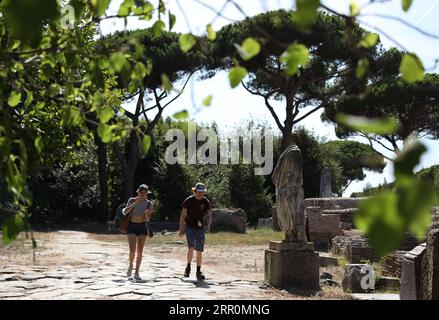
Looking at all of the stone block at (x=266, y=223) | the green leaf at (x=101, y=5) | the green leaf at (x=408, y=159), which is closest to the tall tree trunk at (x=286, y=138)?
the stone block at (x=266, y=223)

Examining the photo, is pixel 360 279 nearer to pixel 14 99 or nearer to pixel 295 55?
pixel 14 99

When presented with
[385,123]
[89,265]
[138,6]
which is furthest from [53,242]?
[385,123]

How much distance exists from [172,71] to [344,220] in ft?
41.5

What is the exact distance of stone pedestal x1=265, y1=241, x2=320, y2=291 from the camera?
8109 mm

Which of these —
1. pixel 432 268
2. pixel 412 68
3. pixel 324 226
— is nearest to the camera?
pixel 412 68

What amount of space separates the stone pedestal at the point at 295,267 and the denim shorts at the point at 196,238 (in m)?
1.12

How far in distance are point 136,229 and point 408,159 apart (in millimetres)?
7606

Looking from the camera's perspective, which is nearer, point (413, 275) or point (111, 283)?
point (413, 275)

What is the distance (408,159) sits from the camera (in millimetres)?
1100

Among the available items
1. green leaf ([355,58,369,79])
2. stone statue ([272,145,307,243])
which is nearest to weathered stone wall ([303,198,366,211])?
stone statue ([272,145,307,243])

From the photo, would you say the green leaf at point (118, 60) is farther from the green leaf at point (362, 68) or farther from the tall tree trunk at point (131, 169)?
the tall tree trunk at point (131, 169)

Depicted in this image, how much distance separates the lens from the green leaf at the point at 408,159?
3.56ft

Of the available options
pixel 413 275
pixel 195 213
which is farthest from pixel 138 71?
pixel 195 213

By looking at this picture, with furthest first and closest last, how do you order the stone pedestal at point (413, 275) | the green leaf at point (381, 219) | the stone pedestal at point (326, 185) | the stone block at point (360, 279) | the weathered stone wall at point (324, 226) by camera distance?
the stone pedestal at point (326, 185), the weathered stone wall at point (324, 226), the stone block at point (360, 279), the stone pedestal at point (413, 275), the green leaf at point (381, 219)
